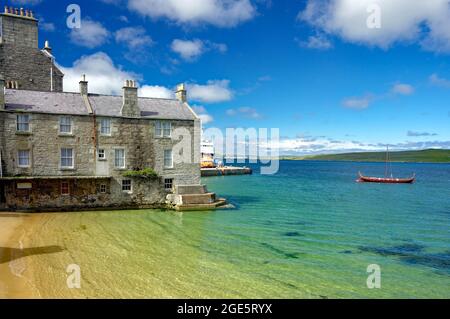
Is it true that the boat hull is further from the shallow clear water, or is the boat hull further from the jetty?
the shallow clear water

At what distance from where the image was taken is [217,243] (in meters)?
20.0

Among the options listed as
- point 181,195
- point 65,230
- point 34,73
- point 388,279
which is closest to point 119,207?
point 181,195

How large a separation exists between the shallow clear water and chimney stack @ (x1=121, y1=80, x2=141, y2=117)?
8174 millimetres

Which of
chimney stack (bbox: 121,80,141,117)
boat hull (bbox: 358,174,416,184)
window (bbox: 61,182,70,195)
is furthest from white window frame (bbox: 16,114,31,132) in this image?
boat hull (bbox: 358,174,416,184)

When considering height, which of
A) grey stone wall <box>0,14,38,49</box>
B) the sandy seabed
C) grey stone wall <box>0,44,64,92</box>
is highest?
grey stone wall <box>0,14,38,49</box>

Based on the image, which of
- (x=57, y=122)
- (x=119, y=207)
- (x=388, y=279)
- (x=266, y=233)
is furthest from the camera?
(x=119, y=207)

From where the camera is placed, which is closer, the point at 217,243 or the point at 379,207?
the point at 217,243

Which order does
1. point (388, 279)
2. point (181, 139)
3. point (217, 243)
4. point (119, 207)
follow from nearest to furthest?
point (388, 279) < point (217, 243) < point (119, 207) < point (181, 139)

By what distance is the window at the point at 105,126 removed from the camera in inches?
1097

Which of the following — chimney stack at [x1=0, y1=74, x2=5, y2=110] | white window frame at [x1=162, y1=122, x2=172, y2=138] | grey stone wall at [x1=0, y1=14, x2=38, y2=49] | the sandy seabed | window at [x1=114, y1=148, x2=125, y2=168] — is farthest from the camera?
grey stone wall at [x1=0, y1=14, x2=38, y2=49]

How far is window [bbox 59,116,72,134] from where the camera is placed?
2669 centimetres

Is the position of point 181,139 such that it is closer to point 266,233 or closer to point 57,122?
point 57,122

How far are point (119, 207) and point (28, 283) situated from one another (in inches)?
639

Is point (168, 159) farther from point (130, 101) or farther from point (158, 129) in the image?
point (130, 101)
